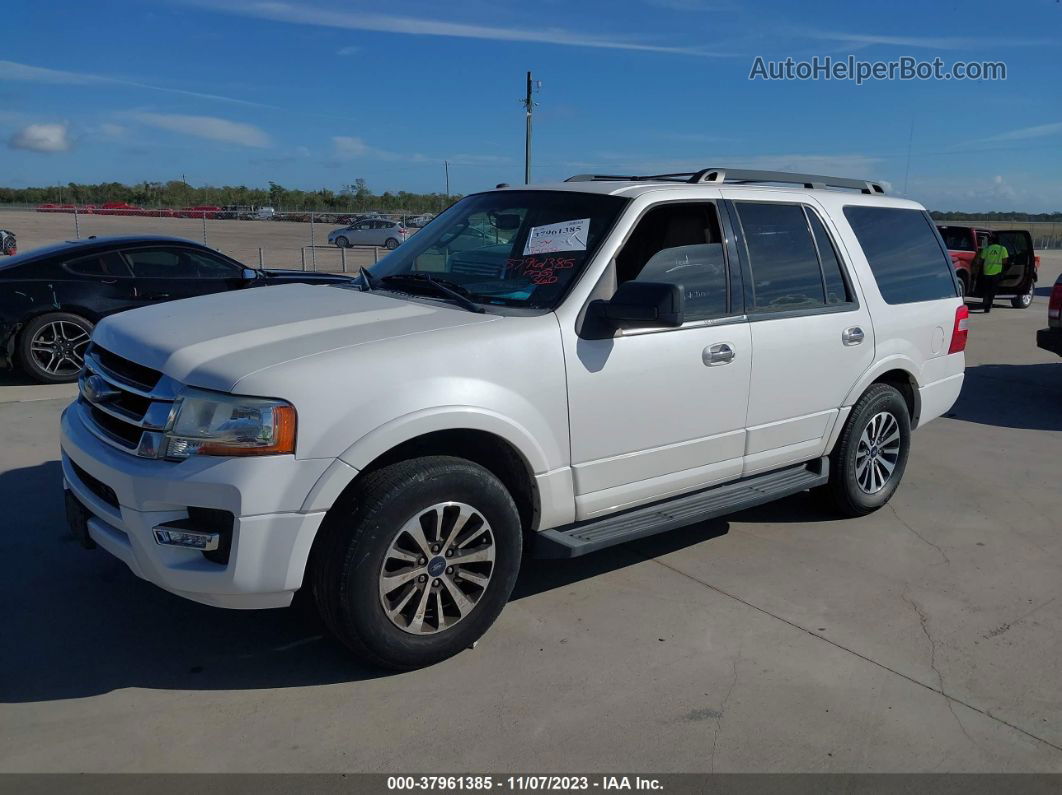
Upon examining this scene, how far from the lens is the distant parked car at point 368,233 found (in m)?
38.8

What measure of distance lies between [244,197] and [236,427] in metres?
74.5

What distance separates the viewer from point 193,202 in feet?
201

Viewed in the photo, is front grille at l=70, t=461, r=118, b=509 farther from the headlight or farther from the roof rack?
the roof rack

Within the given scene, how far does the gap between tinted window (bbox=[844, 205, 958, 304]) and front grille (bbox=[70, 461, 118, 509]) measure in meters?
4.23

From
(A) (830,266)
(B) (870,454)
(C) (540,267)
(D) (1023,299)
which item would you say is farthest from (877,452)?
(D) (1023,299)

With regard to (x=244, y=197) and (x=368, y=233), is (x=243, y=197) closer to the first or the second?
(x=244, y=197)

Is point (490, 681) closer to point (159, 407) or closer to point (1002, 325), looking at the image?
point (159, 407)

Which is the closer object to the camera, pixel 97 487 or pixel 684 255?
pixel 97 487

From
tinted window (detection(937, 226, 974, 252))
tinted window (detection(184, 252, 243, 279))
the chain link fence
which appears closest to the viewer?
tinted window (detection(184, 252, 243, 279))

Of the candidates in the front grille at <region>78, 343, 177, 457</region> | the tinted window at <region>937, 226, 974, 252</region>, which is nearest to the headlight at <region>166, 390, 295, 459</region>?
the front grille at <region>78, 343, 177, 457</region>

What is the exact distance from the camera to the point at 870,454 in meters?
5.45

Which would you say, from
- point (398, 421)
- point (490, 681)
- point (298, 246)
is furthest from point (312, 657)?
point (298, 246)

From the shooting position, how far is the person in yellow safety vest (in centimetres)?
1784

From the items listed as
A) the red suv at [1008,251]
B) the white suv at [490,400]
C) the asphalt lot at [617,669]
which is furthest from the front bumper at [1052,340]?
the red suv at [1008,251]
